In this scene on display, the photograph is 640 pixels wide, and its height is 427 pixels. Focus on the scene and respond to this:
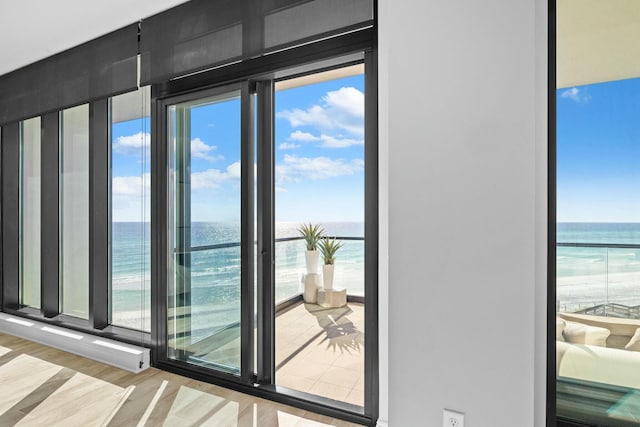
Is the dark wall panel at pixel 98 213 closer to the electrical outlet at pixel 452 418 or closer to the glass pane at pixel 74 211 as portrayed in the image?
the glass pane at pixel 74 211

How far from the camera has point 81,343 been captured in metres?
2.92

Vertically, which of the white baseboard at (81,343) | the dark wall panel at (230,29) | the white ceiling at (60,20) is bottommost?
the white baseboard at (81,343)

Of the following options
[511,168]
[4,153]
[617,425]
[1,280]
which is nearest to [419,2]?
[511,168]

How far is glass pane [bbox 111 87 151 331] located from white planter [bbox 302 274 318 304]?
2.29 meters

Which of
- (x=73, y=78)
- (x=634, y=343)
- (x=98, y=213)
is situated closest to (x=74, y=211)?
(x=98, y=213)

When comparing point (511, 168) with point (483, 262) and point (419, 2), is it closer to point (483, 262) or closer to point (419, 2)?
point (483, 262)

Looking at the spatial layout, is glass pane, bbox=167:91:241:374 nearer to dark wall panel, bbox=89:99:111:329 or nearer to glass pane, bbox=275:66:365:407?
dark wall panel, bbox=89:99:111:329

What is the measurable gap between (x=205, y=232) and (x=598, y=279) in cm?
228

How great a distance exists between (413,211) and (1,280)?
4.49 metres

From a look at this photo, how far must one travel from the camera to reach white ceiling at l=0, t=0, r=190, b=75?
2.36m

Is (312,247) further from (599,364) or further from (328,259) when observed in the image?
(599,364)

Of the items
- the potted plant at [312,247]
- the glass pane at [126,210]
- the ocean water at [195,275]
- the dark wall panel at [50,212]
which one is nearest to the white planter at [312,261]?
the potted plant at [312,247]

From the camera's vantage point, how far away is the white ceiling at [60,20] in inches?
92.8

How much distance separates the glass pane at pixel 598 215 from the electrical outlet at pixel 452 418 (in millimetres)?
445
